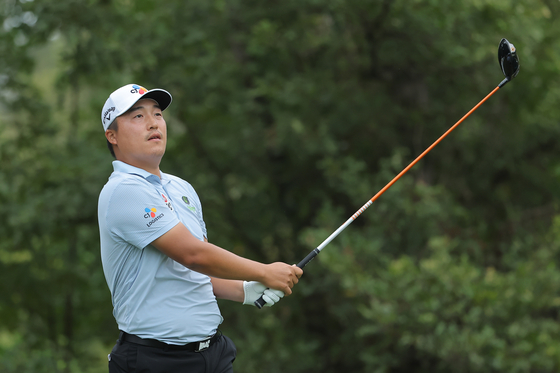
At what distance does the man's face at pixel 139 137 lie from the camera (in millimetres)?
2232

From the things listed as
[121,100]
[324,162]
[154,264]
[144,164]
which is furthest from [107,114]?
[324,162]

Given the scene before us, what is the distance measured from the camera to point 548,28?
658 cm

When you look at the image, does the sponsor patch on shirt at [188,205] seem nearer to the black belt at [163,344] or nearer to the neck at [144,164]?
the neck at [144,164]

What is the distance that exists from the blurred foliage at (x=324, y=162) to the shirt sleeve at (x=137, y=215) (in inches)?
157

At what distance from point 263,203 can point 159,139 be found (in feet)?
17.9

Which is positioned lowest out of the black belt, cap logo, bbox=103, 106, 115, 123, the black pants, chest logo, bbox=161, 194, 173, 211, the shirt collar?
the black pants

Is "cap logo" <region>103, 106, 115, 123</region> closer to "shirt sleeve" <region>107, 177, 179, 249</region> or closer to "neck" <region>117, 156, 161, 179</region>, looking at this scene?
"neck" <region>117, 156, 161, 179</region>

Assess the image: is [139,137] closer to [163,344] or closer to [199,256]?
[199,256]

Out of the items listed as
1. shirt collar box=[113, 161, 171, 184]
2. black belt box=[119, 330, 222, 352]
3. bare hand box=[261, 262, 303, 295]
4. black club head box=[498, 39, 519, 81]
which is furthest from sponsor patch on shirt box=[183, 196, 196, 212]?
black club head box=[498, 39, 519, 81]

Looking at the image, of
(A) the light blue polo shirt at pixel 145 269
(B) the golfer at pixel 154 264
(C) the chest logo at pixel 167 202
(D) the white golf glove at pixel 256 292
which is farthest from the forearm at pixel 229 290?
(C) the chest logo at pixel 167 202

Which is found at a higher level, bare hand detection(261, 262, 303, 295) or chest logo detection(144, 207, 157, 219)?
chest logo detection(144, 207, 157, 219)

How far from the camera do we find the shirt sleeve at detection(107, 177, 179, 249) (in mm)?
2027

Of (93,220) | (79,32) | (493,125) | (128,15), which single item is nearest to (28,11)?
(79,32)

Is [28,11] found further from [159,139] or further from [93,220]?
[159,139]
